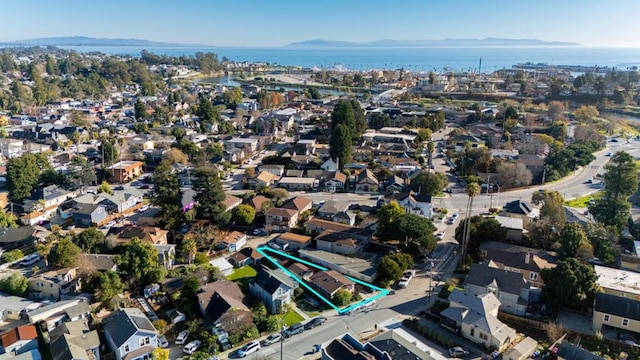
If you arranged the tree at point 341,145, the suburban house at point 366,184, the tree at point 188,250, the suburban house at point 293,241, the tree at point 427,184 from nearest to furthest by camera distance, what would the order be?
the tree at point 188,250 → the suburban house at point 293,241 → the tree at point 427,184 → the suburban house at point 366,184 → the tree at point 341,145

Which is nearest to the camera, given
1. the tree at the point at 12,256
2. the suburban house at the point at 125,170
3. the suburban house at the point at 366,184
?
the tree at the point at 12,256

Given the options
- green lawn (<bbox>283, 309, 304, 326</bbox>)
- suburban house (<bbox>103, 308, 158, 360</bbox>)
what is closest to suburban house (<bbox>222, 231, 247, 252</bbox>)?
green lawn (<bbox>283, 309, 304, 326</bbox>)

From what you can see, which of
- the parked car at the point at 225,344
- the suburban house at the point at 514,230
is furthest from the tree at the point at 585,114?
the parked car at the point at 225,344

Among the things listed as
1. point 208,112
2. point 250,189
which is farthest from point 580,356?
point 208,112

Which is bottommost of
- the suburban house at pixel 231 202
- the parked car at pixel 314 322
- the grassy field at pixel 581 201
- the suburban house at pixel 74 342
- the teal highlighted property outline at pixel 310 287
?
the parked car at pixel 314 322

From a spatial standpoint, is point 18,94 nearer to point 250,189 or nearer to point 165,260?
point 250,189

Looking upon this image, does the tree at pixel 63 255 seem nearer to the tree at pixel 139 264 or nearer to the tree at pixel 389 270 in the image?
the tree at pixel 139 264
